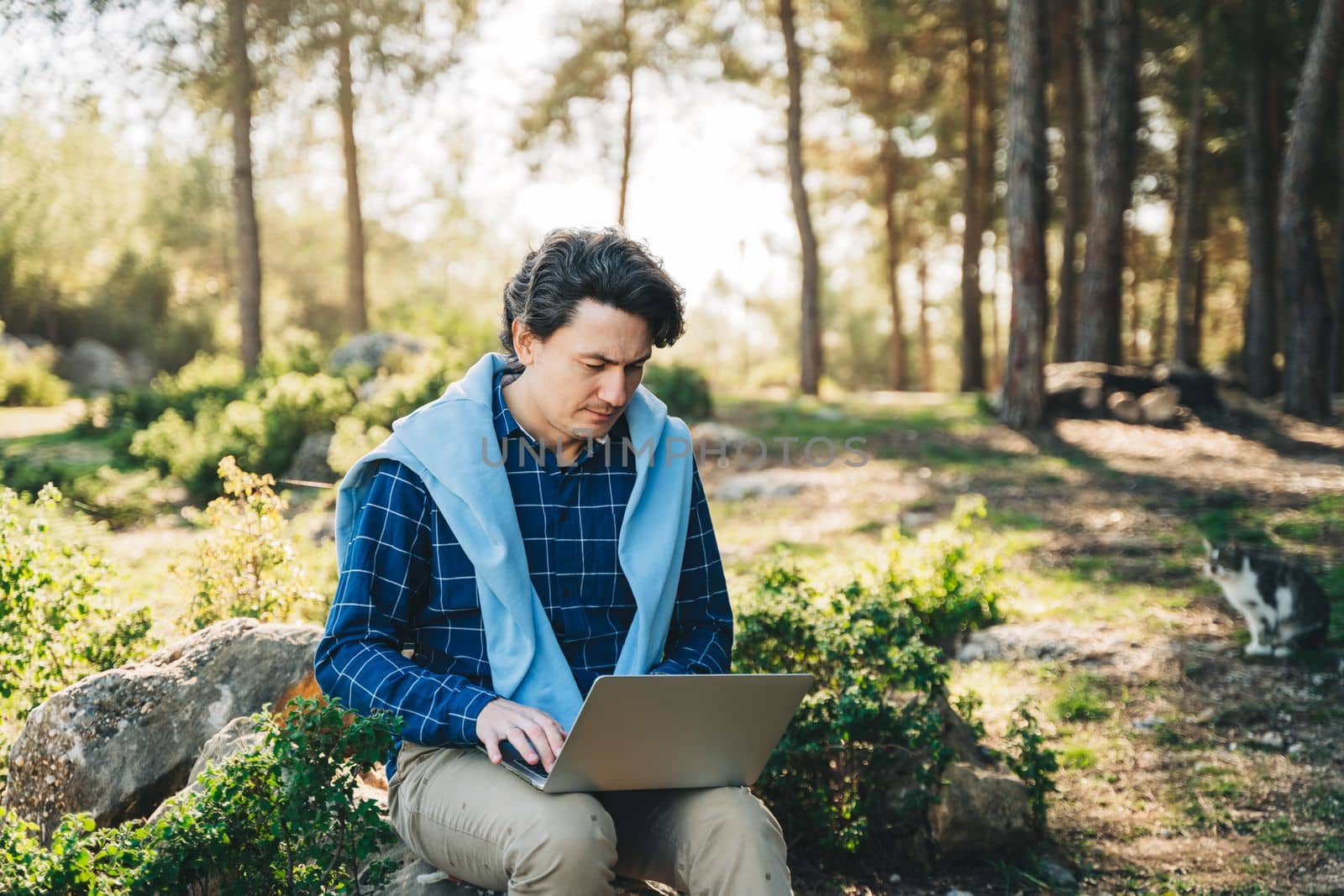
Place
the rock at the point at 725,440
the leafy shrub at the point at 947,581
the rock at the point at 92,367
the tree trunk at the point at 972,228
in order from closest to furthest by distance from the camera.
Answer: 1. the leafy shrub at the point at 947,581
2. the rock at the point at 725,440
3. the tree trunk at the point at 972,228
4. the rock at the point at 92,367

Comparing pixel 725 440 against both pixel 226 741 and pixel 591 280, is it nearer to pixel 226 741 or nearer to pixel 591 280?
pixel 226 741

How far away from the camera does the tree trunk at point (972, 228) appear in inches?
732

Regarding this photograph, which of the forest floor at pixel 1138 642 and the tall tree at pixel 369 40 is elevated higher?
the tall tree at pixel 369 40

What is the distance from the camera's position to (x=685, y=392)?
12664mm

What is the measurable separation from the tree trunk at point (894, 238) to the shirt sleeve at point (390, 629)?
22020mm

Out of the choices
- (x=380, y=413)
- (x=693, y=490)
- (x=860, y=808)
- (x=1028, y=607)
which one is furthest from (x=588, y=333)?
(x=380, y=413)

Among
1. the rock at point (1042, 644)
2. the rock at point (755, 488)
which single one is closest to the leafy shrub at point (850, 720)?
the rock at point (1042, 644)

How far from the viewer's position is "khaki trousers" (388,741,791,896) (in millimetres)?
1980

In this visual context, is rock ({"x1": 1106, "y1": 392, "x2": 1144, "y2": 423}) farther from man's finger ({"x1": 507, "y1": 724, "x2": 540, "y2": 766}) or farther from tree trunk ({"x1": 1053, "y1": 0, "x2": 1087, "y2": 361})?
man's finger ({"x1": 507, "y1": 724, "x2": 540, "y2": 766})

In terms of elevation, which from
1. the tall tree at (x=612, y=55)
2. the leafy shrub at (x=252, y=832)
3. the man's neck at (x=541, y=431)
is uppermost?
the tall tree at (x=612, y=55)

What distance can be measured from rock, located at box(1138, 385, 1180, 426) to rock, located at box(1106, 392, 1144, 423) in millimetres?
55

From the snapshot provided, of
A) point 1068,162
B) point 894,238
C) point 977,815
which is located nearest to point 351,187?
point 1068,162

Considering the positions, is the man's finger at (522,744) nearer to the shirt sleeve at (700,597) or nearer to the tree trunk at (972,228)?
the shirt sleeve at (700,597)

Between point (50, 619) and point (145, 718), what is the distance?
2.65 ft
